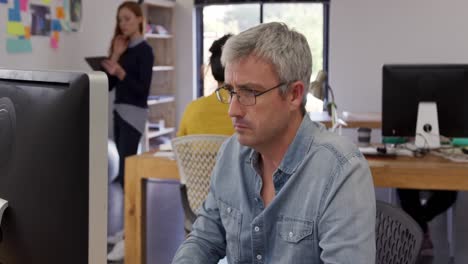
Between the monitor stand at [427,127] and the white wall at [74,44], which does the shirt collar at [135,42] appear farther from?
the monitor stand at [427,127]

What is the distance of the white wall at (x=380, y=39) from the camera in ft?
20.2

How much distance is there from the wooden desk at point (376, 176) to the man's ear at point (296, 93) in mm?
1408

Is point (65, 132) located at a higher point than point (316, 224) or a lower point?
higher

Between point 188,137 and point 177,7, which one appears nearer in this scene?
point 188,137

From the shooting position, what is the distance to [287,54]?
1.40 metres

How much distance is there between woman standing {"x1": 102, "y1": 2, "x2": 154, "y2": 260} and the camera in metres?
4.12

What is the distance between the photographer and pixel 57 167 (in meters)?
0.88

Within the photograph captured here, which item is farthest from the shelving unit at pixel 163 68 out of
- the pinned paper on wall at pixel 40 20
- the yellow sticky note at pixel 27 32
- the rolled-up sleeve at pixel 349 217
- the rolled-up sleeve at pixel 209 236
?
the rolled-up sleeve at pixel 349 217

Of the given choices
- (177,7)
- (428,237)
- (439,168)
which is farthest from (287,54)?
(177,7)

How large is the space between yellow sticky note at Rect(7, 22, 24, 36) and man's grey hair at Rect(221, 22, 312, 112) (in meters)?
2.85

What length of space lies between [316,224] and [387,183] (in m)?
1.48

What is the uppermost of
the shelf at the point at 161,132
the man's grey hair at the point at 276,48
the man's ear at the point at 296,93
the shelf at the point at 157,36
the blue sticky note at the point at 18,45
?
the shelf at the point at 157,36

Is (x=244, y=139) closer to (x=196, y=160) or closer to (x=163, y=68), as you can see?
(x=196, y=160)

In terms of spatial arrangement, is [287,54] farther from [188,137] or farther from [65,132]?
[188,137]
